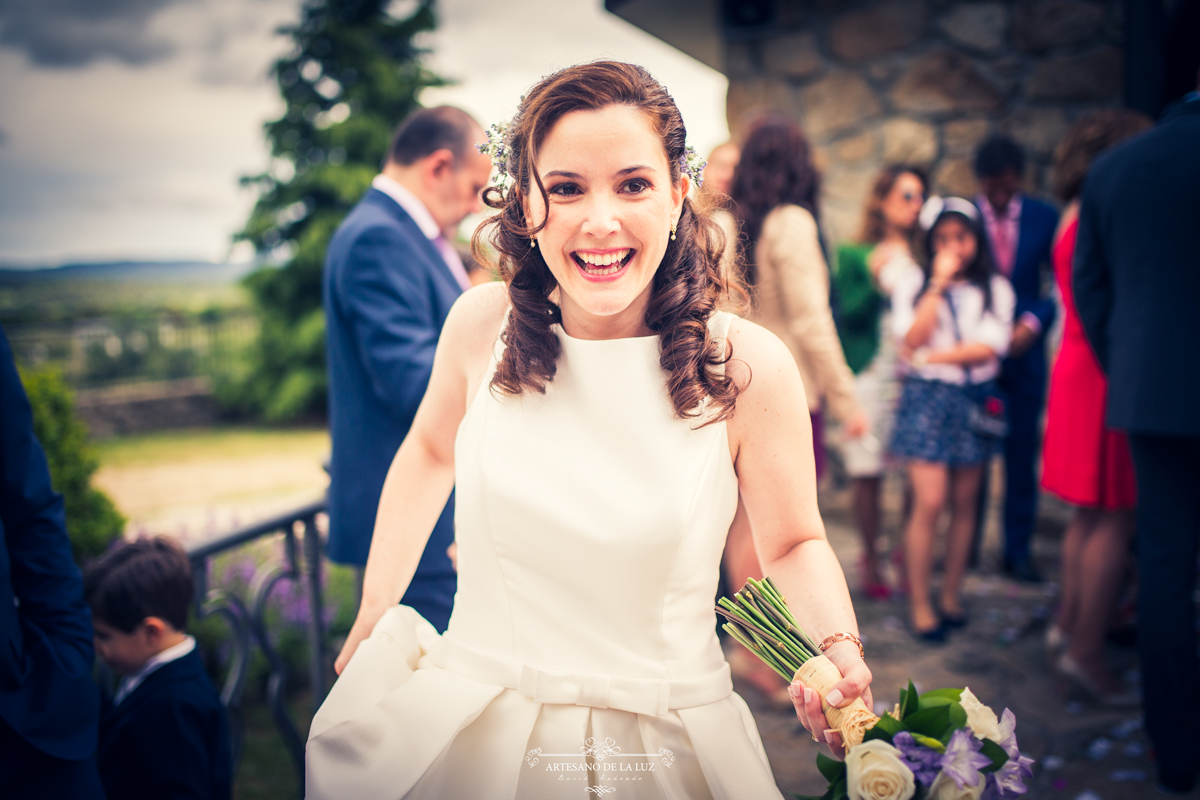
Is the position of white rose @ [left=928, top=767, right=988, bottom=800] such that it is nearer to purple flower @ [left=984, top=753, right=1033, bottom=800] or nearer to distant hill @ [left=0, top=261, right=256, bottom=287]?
purple flower @ [left=984, top=753, right=1033, bottom=800]

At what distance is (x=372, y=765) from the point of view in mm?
1260

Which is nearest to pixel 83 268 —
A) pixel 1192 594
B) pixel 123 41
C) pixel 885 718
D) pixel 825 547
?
pixel 123 41

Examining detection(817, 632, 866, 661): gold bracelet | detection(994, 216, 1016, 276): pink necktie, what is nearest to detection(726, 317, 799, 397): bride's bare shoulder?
detection(817, 632, 866, 661): gold bracelet

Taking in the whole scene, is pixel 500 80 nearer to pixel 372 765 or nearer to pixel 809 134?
pixel 372 765

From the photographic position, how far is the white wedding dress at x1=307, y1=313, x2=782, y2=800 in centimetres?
124

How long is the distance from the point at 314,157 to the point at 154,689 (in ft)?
47.0

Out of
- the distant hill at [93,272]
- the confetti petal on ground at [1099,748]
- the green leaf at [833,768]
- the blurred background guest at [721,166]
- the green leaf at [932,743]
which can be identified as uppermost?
the blurred background guest at [721,166]

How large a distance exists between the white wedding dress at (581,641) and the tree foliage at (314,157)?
13372 mm

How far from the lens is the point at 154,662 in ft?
5.82

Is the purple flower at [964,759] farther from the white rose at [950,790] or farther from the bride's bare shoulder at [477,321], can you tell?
the bride's bare shoulder at [477,321]

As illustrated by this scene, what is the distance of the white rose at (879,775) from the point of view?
98 centimetres

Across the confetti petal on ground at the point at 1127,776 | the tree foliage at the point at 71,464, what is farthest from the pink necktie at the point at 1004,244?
the tree foliage at the point at 71,464

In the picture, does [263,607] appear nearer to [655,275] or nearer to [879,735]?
[655,275]

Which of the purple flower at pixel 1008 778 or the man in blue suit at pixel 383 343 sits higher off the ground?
the man in blue suit at pixel 383 343
